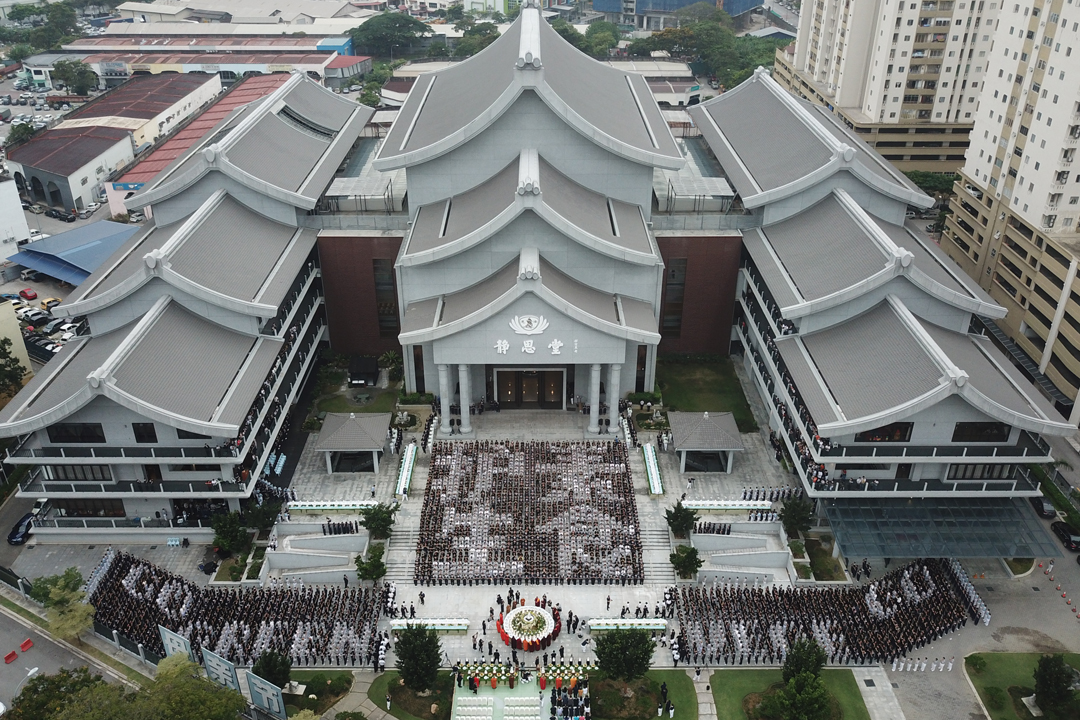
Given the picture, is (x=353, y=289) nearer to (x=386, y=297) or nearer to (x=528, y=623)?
(x=386, y=297)

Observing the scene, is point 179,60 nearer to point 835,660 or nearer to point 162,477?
point 162,477

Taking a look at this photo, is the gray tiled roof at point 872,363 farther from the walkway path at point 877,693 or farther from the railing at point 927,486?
the walkway path at point 877,693

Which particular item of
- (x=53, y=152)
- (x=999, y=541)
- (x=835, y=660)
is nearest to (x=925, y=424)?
(x=999, y=541)

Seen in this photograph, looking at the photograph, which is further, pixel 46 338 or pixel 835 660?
pixel 46 338

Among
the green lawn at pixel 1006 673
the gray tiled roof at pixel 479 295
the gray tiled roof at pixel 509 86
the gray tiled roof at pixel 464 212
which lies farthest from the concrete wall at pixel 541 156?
the green lawn at pixel 1006 673

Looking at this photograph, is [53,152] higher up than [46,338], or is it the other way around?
[53,152]

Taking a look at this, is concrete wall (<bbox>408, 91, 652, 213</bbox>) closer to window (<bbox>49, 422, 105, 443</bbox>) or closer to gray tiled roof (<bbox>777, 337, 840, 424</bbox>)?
gray tiled roof (<bbox>777, 337, 840, 424</bbox>)

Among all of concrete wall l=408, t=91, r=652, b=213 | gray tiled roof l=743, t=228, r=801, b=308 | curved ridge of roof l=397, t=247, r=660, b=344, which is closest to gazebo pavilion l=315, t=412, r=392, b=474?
curved ridge of roof l=397, t=247, r=660, b=344
